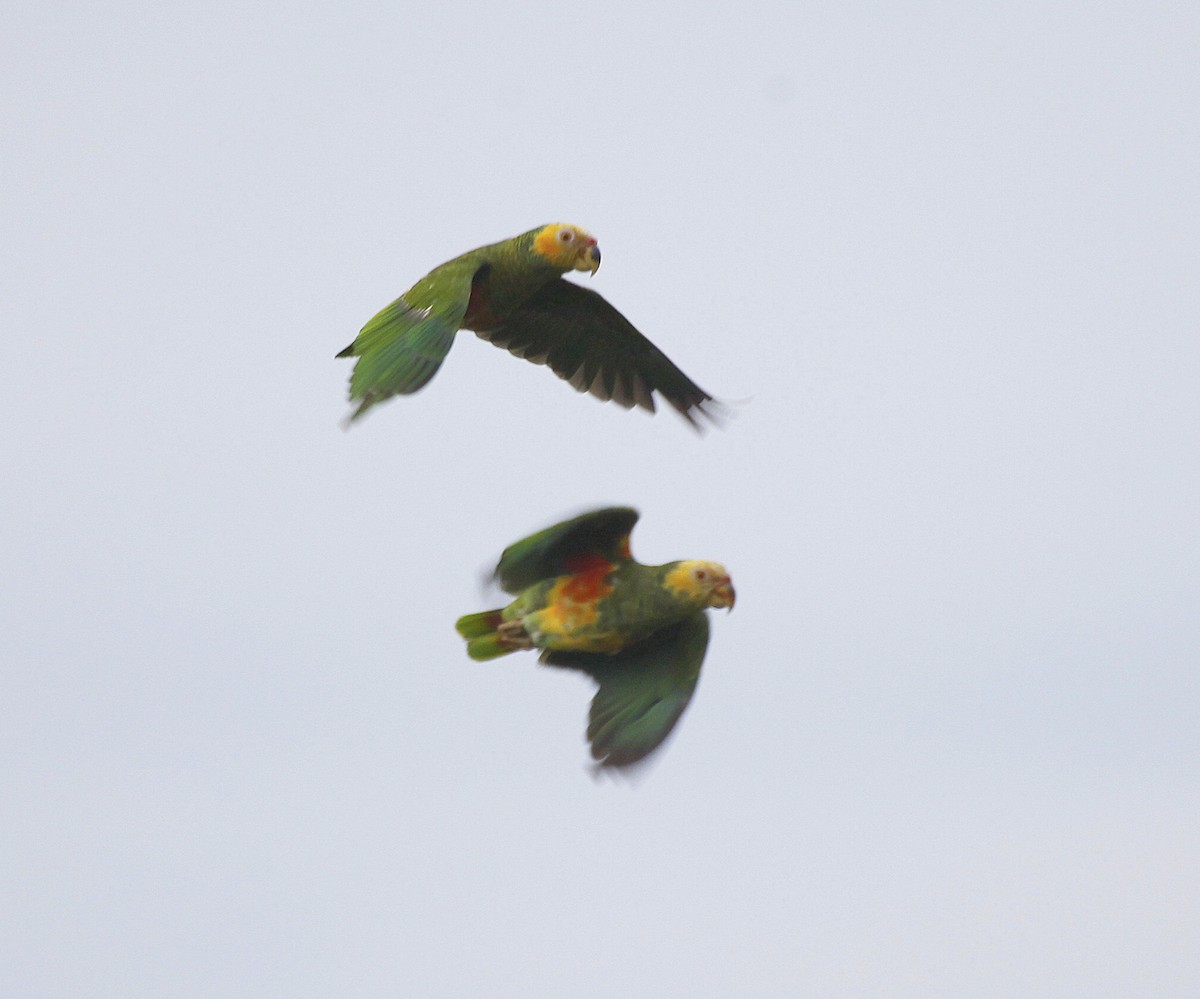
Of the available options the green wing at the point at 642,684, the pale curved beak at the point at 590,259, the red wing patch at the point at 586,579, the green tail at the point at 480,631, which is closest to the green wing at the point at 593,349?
the pale curved beak at the point at 590,259

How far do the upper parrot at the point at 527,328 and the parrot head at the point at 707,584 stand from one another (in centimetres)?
225

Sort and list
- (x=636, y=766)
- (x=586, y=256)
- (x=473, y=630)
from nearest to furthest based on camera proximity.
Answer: (x=636, y=766), (x=473, y=630), (x=586, y=256)

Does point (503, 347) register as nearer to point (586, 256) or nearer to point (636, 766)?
point (586, 256)

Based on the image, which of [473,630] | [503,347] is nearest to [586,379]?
[503,347]

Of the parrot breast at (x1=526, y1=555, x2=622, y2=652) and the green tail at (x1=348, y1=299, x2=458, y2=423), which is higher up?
the green tail at (x1=348, y1=299, x2=458, y2=423)

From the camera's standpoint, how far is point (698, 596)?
1331 cm

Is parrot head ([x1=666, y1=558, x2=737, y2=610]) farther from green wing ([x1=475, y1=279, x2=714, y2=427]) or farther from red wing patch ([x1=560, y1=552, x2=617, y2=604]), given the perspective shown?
green wing ([x1=475, y1=279, x2=714, y2=427])

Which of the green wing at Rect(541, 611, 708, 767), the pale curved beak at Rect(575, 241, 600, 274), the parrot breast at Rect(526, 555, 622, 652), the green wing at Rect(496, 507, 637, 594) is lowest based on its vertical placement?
the green wing at Rect(541, 611, 708, 767)

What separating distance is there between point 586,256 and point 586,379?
2.25 metres

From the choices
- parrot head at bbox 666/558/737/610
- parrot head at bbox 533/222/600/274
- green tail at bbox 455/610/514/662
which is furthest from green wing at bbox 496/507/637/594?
parrot head at bbox 533/222/600/274

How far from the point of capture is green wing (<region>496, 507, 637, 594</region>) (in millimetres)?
13445

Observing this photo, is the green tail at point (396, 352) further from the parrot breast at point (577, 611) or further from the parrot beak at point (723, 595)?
the parrot beak at point (723, 595)

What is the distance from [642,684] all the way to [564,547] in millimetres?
1133

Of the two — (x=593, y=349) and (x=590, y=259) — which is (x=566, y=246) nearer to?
(x=590, y=259)
